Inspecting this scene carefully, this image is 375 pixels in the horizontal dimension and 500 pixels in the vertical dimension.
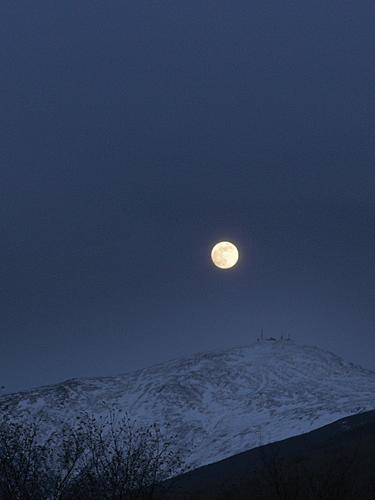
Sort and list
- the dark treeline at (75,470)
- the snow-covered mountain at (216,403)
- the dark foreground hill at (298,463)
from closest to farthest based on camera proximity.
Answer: the dark treeline at (75,470), the dark foreground hill at (298,463), the snow-covered mountain at (216,403)

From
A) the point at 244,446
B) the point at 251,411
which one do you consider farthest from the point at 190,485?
the point at 251,411

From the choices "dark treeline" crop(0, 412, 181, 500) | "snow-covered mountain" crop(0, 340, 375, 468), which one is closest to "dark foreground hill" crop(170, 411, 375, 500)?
"snow-covered mountain" crop(0, 340, 375, 468)

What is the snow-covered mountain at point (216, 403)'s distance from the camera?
136 metres

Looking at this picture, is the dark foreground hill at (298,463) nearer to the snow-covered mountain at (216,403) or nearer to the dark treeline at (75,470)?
the snow-covered mountain at (216,403)

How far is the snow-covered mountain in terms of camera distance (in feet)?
446

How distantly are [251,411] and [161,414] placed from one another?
22149 mm

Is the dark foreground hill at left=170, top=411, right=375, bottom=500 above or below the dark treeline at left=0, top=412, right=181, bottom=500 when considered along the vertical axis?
below

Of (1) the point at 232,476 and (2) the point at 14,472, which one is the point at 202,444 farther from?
(2) the point at 14,472

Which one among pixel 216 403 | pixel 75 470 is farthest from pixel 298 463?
pixel 216 403

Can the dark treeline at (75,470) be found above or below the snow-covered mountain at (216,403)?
above

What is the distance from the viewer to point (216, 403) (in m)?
174

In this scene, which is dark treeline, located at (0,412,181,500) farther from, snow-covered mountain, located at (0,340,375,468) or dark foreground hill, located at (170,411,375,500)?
snow-covered mountain, located at (0,340,375,468)

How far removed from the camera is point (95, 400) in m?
186

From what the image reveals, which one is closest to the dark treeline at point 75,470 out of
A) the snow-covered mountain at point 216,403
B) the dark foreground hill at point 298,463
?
the dark foreground hill at point 298,463
